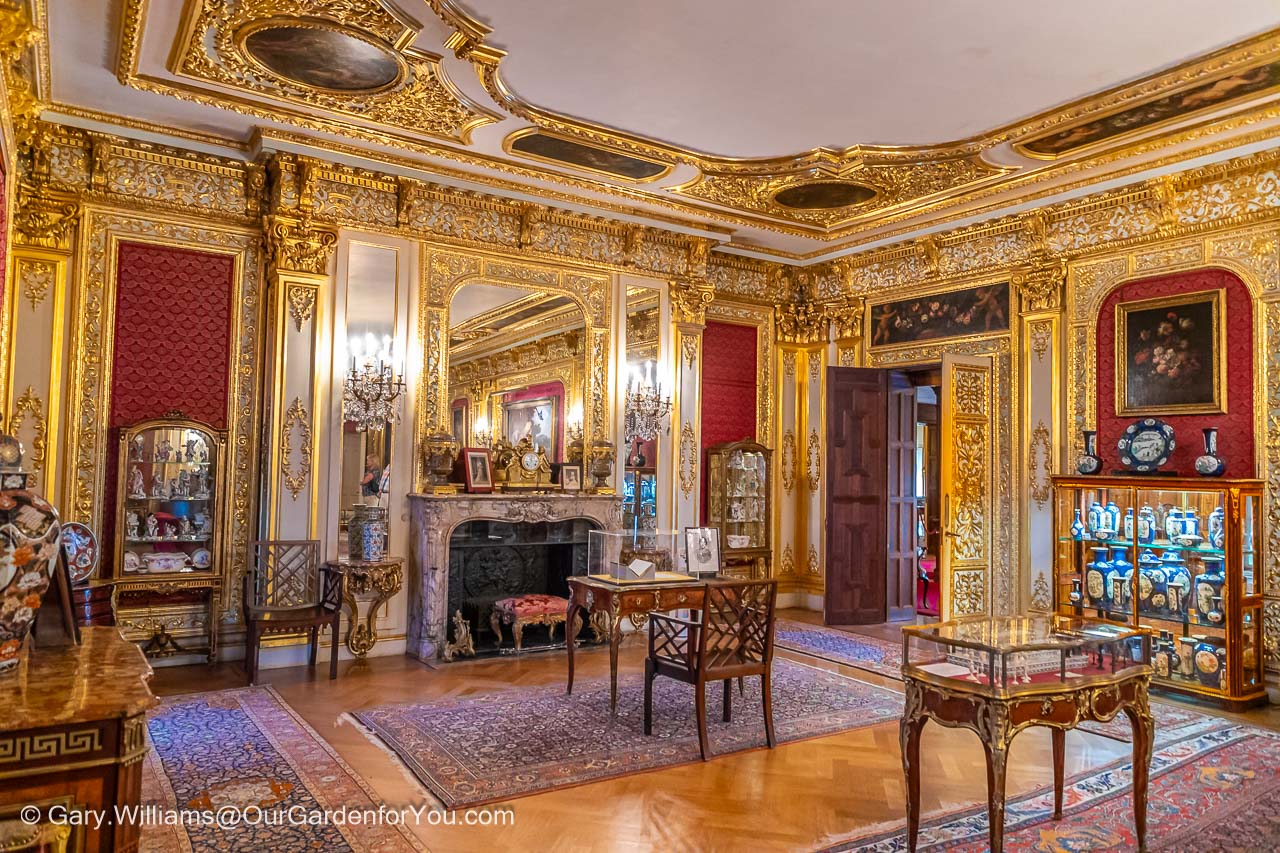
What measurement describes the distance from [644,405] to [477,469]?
1843 mm

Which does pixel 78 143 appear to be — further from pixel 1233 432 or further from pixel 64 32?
pixel 1233 432

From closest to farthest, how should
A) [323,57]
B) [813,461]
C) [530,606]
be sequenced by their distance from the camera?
[323,57] → [530,606] → [813,461]

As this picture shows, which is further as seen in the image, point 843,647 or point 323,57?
point 843,647

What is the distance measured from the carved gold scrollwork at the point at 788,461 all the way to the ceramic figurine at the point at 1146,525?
12.9ft

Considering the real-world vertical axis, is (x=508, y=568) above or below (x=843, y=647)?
above

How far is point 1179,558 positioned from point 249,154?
7606 mm

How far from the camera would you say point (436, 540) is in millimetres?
6984

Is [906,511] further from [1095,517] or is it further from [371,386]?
[371,386]

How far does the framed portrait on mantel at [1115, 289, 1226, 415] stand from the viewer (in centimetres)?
652

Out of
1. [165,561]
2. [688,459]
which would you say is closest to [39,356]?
[165,561]

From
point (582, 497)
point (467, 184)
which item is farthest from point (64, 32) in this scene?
point (582, 497)

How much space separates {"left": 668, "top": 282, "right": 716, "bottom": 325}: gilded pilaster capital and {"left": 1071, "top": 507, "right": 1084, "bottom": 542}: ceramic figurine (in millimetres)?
3918

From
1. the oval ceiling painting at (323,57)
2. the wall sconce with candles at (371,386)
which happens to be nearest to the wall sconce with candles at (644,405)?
the wall sconce with candles at (371,386)

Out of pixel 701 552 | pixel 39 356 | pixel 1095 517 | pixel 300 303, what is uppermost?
pixel 300 303
